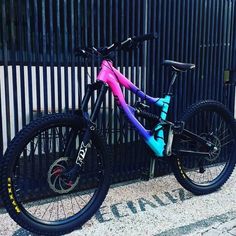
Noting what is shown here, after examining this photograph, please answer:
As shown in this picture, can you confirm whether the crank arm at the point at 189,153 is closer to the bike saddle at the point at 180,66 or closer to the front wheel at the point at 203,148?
the front wheel at the point at 203,148

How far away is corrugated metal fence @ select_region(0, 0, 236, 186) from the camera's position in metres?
3.27

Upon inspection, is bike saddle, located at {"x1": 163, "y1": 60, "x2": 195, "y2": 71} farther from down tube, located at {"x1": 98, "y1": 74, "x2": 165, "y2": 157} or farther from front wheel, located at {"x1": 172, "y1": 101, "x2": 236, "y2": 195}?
down tube, located at {"x1": 98, "y1": 74, "x2": 165, "y2": 157}

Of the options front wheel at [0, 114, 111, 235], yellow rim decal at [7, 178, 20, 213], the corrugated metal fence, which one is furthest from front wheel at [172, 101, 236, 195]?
yellow rim decal at [7, 178, 20, 213]

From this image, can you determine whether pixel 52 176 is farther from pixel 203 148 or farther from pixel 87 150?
pixel 203 148

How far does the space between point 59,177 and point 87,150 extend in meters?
0.36

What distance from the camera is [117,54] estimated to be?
381cm

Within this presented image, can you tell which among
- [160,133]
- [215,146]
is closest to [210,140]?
[215,146]

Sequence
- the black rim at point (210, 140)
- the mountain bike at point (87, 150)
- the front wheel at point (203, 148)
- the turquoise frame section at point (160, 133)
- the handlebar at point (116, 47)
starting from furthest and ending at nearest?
the black rim at point (210, 140)
the front wheel at point (203, 148)
the turquoise frame section at point (160, 133)
the handlebar at point (116, 47)
the mountain bike at point (87, 150)

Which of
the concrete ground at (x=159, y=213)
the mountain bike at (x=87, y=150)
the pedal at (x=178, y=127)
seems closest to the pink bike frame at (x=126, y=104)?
the mountain bike at (x=87, y=150)

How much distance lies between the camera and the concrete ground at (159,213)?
10.3 feet

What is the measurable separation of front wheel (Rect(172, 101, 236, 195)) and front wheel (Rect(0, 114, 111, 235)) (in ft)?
3.03

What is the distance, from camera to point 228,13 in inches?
182

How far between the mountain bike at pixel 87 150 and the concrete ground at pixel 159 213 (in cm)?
15

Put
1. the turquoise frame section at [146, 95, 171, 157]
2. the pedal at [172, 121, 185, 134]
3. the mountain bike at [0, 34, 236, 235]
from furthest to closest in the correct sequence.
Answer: the pedal at [172, 121, 185, 134] < the turquoise frame section at [146, 95, 171, 157] < the mountain bike at [0, 34, 236, 235]
